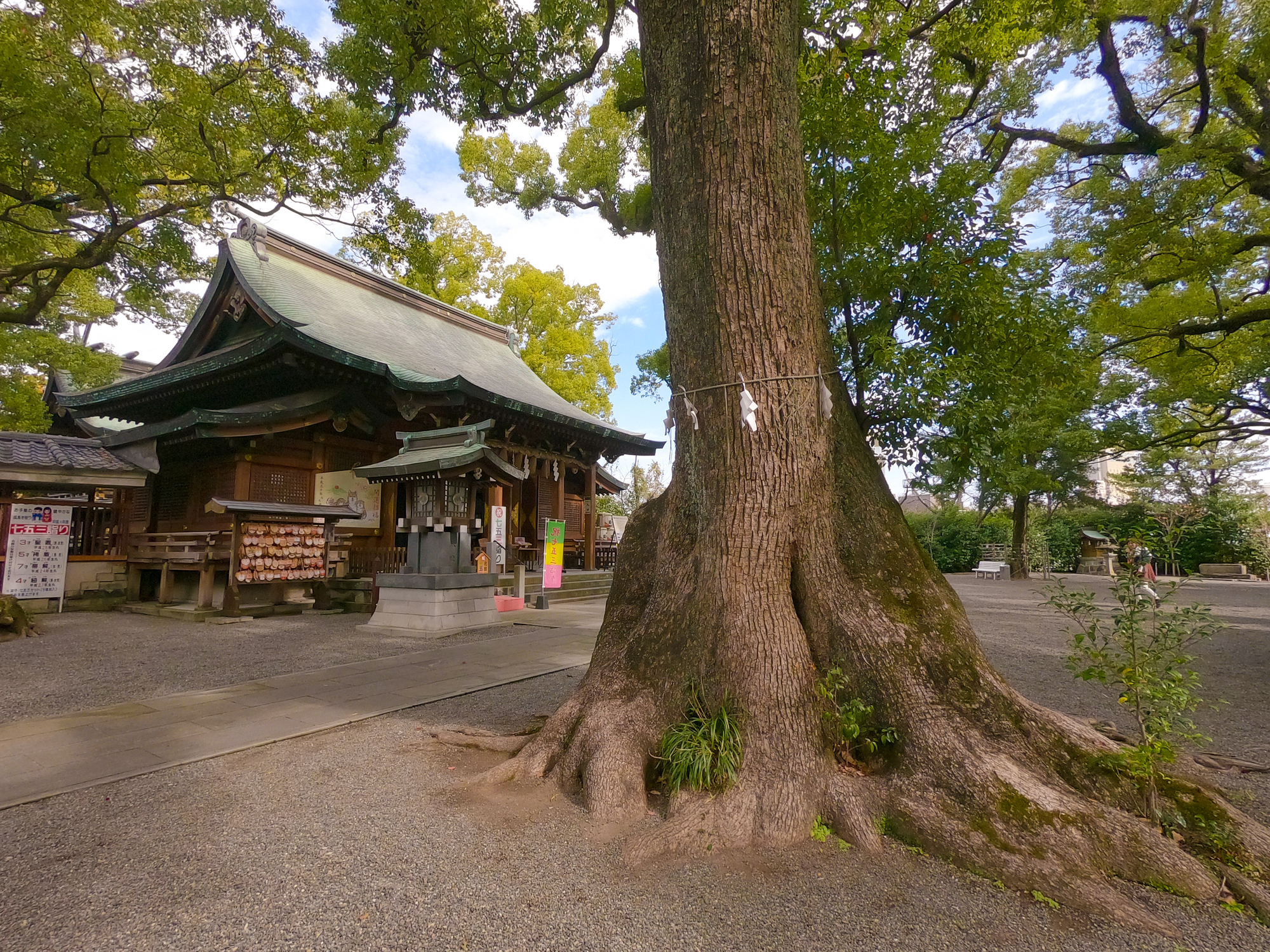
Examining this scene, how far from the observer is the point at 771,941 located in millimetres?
2123

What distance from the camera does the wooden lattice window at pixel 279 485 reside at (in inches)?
448

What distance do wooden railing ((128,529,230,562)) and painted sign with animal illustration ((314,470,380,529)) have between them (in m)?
1.87

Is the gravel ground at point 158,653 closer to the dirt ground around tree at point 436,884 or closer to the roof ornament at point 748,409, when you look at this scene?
the dirt ground around tree at point 436,884

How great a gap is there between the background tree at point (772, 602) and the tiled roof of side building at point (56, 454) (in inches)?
450

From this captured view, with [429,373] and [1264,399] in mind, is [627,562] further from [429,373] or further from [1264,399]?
[1264,399]

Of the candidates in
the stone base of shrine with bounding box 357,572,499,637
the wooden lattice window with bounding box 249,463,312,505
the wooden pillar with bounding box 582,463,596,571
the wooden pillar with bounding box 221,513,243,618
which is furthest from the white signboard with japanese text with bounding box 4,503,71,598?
the wooden pillar with bounding box 582,463,596,571

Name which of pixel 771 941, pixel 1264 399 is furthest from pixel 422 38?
pixel 1264 399

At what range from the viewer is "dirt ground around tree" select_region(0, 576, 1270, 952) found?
6.99 ft

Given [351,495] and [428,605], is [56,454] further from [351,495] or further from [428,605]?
[428,605]

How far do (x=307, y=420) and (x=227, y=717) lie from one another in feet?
25.5

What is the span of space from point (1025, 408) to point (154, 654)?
9737 mm

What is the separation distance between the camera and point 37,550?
1016 cm

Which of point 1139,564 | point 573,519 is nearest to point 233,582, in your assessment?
point 573,519

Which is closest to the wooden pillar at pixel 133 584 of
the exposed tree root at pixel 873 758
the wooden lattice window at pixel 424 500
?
the wooden lattice window at pixel 424 500
